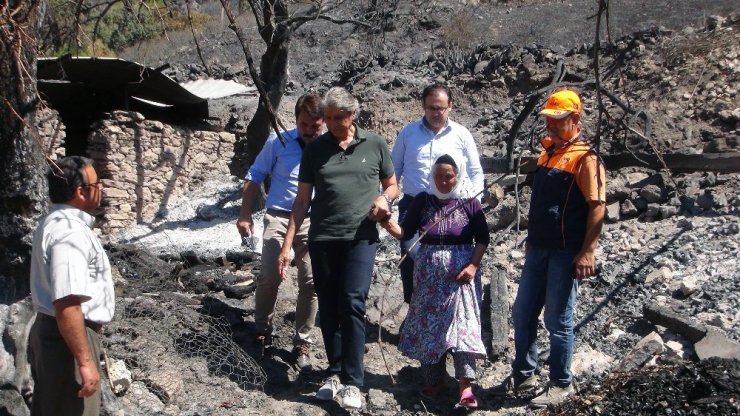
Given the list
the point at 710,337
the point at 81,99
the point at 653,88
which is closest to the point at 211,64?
the point at 81,99

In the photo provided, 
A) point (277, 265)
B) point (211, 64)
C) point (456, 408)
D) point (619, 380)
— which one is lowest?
point (456, 408)

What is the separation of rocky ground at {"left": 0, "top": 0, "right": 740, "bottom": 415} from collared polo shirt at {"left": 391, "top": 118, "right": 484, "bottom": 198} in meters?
0.49

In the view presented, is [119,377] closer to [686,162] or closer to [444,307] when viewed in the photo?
[444,307]

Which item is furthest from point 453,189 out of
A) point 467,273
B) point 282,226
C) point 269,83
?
point 269,83

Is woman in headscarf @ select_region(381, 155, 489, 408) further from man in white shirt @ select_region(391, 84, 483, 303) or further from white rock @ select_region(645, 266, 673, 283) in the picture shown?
white rock @ select_region(645, 266, 673, 283)

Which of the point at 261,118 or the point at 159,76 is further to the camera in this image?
the point at 261,118

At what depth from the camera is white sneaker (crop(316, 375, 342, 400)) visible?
Answer: 490cm

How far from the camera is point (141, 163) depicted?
12648 millimetres

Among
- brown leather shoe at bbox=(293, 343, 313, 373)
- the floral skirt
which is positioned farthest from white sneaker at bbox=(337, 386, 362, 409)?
brown leather shoe at bbox=(293, 343, 313, 373)

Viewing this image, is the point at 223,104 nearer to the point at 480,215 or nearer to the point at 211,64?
the point at 211,64

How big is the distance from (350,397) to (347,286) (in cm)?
65

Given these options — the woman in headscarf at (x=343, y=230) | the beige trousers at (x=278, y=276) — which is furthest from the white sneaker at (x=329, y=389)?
the beige trousers at (x=278, y=276)

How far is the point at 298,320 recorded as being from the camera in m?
5.66

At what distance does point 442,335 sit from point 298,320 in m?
1.16
